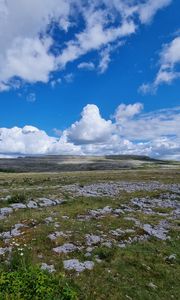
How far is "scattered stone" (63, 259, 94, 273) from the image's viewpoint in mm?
17656

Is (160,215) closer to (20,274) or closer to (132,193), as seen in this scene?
(132,193)

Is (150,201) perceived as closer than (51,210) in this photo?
No

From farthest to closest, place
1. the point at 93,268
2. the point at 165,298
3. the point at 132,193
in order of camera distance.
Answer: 1. the point at 132,193
2. the point at 93,268
3. the point at 165,298

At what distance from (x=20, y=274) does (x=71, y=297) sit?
7.40 feet

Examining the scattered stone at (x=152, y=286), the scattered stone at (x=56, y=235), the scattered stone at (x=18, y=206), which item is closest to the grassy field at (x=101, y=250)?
the scattered stone at (x=152, y=286)

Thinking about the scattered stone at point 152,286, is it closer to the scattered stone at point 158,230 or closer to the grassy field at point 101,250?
the grassy field at point 101,250

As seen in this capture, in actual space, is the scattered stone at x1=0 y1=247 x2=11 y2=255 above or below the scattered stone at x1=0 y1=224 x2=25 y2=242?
below

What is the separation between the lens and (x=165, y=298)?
15898mm

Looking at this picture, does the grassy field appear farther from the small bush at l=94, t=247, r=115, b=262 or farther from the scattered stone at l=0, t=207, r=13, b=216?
the scattered stone at l=0, t=207, r=13, b=216

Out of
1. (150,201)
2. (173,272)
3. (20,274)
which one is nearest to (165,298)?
(173,272)

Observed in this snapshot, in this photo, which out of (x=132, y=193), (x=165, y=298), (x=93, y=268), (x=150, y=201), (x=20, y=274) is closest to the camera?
(x=20, y=274)

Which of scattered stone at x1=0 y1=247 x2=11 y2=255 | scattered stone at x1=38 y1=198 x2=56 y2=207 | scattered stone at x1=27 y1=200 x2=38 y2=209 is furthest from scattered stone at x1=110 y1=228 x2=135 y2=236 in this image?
scattered stone at x1=38 y1=198 x2=56 y2=207

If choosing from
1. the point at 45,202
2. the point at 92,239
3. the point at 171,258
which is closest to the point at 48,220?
the point at 92,239

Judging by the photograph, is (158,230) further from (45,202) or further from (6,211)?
(45,202)
